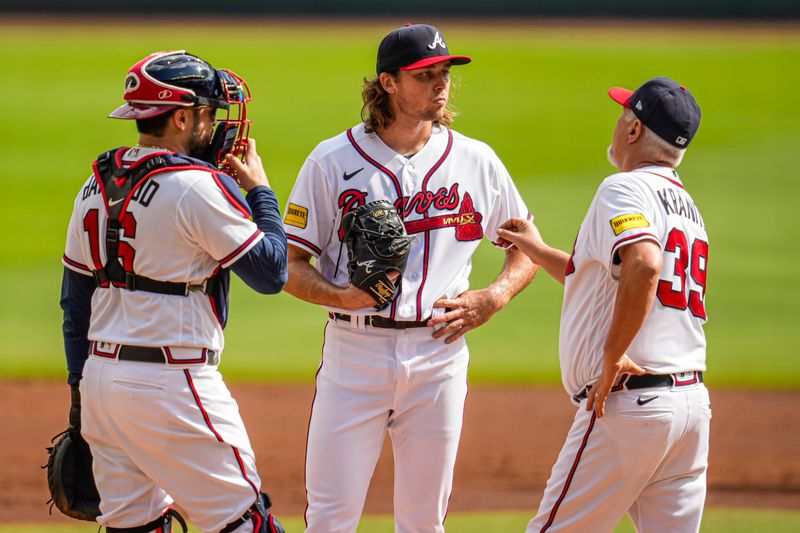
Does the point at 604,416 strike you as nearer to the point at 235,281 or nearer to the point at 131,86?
the point at 131,86

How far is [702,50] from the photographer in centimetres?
2544

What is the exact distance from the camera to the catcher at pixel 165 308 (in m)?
3.21

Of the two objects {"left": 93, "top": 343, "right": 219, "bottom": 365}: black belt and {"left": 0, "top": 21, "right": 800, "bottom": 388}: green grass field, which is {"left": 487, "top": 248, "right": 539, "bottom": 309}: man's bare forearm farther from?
{"left": 0, "top": 21, "right": 800, "bottom": 388}: green grass field

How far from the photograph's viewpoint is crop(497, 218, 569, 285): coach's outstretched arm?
387 cm

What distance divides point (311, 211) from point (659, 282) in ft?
→ 4.44

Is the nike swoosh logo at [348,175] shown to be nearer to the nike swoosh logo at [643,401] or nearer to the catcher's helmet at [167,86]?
the catcher's helmet at [167,86]

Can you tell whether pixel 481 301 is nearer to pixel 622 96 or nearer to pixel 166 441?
pixel 622 96

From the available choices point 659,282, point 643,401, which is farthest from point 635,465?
Answer: point 659,282

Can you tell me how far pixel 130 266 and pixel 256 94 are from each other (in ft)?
64.9

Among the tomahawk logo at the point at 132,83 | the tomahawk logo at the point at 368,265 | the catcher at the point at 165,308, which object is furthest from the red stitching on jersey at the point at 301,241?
the tomahawk logo at the point at 132,83

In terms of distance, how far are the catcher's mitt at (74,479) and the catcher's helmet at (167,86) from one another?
1137 millimetres

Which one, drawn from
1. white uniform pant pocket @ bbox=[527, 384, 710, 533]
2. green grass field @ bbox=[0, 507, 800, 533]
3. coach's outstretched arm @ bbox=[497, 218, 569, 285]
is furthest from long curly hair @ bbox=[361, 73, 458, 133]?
green grass field @ bbox=[0, 507, 800, 533]

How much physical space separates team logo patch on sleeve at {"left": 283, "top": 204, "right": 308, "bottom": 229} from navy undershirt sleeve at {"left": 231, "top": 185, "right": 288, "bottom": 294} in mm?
425

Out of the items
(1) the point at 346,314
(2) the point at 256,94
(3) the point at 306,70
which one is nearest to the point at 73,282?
(1) the point at 346,314
